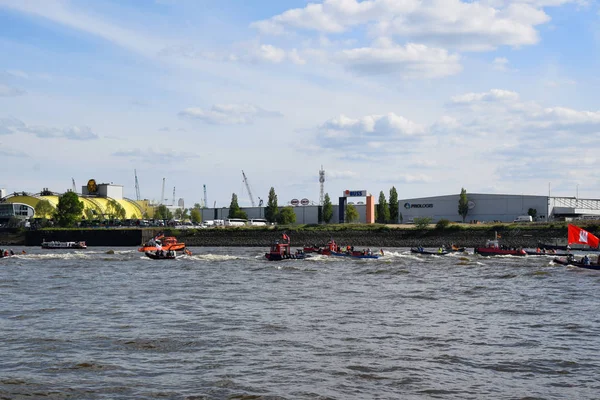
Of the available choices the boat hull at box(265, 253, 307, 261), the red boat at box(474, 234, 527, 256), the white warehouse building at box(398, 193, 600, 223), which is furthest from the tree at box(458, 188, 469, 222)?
the boat hull at box(265, 253, 307, 261)

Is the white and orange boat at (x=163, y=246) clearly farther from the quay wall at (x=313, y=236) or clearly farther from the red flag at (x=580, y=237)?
the red flag at (x=580, y=237)

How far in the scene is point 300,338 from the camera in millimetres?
37188

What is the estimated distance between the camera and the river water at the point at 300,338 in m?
27.5

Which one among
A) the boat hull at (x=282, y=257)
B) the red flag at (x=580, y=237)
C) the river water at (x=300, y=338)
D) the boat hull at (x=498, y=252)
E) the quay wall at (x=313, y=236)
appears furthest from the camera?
the quay wall at (x=313, y=236)

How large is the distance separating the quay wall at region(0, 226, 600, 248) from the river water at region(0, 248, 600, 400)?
281 ft

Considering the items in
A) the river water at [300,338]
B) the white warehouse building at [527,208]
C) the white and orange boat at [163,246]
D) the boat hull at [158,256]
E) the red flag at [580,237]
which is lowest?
the river water at [300,338]

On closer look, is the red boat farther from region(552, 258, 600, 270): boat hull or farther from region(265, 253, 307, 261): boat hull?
region(265, 253, 307, 261): boat hull

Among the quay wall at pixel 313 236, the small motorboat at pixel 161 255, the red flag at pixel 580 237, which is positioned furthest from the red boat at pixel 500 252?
the small motorboat at pixel 161 255

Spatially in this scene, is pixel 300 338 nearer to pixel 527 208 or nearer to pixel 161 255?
pixel 161 255

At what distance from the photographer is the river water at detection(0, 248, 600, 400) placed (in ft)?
90.3

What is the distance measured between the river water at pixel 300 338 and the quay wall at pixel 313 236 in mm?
85642

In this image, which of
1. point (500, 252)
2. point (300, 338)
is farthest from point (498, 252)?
point (300, 338)

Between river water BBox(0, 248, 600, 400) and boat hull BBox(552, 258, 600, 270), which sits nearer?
river water BBox(0, 248, 600, 400)

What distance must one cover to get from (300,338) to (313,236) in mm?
140995
